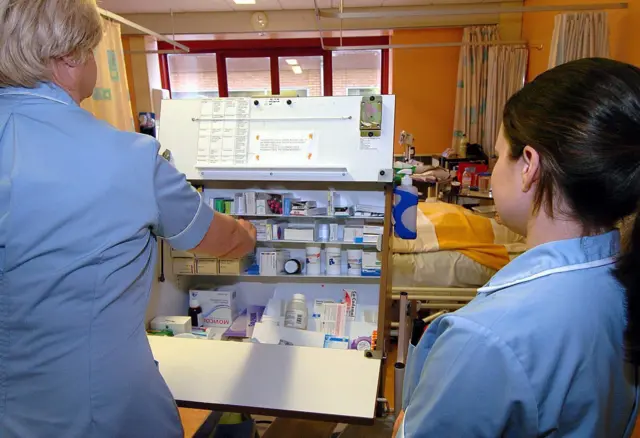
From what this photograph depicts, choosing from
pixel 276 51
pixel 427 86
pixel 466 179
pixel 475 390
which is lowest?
pixel 466 179

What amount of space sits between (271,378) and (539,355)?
33.3 inches

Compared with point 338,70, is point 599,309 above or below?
below

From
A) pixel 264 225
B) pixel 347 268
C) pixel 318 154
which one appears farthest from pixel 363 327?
pixel 318 154

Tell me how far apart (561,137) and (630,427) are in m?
0.49

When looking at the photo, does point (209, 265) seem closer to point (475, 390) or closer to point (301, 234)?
point (301, 234)

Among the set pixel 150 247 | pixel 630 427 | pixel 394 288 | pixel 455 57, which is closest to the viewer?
pixel 630 427

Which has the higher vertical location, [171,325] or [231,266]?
[231,266]

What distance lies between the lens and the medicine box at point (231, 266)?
158 cm

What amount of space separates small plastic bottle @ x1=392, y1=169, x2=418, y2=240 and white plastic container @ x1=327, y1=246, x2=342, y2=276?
0.28 meters

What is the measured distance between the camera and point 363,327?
157cm

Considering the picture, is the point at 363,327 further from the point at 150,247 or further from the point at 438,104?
the point at 438,104

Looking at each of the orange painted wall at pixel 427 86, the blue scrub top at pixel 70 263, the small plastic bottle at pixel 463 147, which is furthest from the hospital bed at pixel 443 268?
the orange painted wall at pixel 427 86

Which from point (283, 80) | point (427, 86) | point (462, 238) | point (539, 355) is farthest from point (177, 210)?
point (283, 80)

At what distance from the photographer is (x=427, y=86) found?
4.77 m
